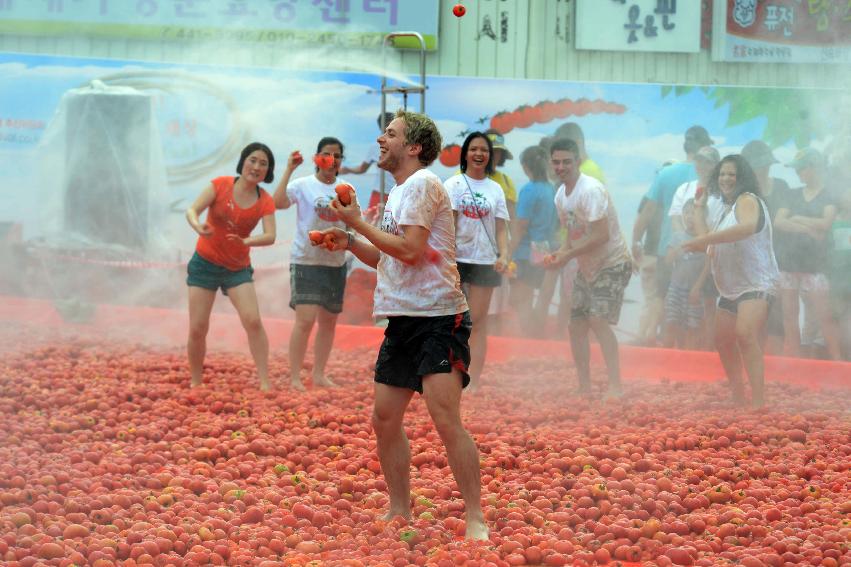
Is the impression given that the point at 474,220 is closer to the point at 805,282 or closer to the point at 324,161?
the point at 324,161

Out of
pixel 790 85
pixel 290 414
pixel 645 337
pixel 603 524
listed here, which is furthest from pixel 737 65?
pixel 603 524

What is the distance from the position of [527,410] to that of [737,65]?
18.1ft

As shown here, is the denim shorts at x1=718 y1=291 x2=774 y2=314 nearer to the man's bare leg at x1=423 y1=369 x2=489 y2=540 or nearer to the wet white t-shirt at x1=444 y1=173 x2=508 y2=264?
the wet white t-shirt at x1=444 y1=173 x2=508 y2=264

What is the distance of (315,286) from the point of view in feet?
23.9

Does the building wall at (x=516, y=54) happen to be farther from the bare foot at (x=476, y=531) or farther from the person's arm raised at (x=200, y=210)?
the bare foot at (x=476, y=531)

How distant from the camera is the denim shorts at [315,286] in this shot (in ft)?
23.9

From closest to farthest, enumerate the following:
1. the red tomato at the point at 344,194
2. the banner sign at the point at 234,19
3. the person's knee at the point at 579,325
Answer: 1. the red tomato at the point at 344,194
2. the person's knee at the point at 579,325
3. the banner sign at the point at 234,19

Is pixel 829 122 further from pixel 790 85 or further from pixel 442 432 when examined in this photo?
pixel 442 432

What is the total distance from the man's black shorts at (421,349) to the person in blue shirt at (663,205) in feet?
19.9

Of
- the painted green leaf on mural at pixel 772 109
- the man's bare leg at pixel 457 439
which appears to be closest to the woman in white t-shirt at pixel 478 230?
the man's bare leg at pixel 457 439

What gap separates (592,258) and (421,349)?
322cm

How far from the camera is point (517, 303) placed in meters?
10.3

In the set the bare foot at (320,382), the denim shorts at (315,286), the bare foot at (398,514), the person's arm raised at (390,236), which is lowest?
the bare foot at (398,514)

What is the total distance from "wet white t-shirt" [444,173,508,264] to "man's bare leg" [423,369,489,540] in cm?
298
